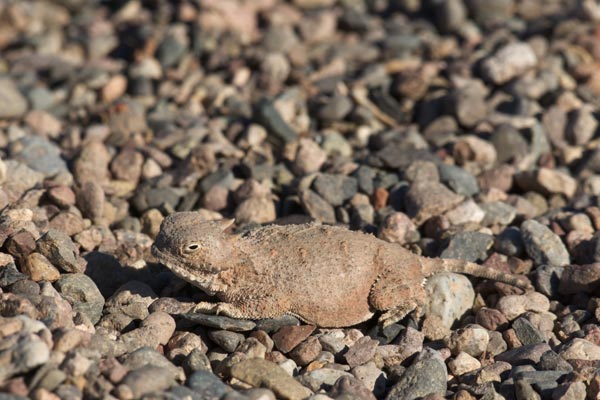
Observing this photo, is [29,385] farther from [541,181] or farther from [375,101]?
[375,101]

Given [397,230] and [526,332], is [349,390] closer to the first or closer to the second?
[526,332]

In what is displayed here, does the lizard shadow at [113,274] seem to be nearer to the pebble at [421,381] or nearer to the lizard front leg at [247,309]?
the lizard front leg at [247,309]

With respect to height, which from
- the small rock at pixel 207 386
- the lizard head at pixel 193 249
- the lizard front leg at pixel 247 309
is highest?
the lizard head at pixel 193 249

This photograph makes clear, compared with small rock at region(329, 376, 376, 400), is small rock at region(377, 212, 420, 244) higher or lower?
lower

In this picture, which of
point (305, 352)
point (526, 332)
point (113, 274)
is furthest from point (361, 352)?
point (113, 274)

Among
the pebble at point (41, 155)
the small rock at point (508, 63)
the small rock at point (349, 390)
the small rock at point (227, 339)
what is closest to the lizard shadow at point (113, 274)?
→ the small rock at point (227, 339)

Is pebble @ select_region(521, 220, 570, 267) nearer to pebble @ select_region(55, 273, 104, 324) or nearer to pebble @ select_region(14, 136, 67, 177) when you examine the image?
pebble @ select_region(55, 273, 104, 324)

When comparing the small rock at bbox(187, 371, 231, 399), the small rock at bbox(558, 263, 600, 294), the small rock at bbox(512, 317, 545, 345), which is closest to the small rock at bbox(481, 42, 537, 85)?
the small rock at bbox(558, 263, 600, 294)
